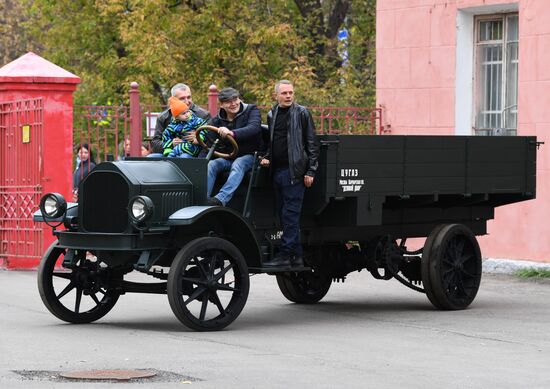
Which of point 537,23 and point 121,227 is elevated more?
point 537,23

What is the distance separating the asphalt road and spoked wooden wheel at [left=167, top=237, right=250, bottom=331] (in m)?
0.15

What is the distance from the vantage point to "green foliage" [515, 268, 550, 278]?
17750 millimetres

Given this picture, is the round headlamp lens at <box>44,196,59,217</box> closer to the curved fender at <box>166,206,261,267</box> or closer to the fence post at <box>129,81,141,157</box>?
the curved fender at <box>166,206,261,267</box>

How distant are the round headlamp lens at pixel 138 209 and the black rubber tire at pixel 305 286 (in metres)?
3.07

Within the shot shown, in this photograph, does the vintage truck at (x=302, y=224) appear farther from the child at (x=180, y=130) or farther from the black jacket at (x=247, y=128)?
the child at (x=180, y=130)

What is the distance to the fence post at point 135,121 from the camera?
63.4 ft

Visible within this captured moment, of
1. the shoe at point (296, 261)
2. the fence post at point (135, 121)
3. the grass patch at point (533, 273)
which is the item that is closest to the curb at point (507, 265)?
the grass patch at point (533, 273)

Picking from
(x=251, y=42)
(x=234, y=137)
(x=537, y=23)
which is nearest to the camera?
(x=234, y=137)

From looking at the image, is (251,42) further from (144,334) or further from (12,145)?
(144,334)

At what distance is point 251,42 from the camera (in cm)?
2914

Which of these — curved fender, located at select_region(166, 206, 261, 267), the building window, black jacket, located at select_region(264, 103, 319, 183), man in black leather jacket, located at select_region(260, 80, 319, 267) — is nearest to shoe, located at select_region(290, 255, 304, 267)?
man in black leather jacket, located at select_region(260, 80, 319, 267)

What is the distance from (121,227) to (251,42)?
1744 cm

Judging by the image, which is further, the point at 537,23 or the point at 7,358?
the point at 537,23

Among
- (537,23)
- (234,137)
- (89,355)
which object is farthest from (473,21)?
(89,355)
